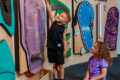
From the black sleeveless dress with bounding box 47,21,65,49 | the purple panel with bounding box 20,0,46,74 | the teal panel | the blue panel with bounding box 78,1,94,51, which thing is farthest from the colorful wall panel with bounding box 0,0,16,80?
the blue panel with bounding box 78,1,94,51

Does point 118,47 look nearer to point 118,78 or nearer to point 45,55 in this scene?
point 118,78

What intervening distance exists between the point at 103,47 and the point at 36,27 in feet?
3.56

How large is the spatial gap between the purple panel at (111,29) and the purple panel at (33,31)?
294 centimetres

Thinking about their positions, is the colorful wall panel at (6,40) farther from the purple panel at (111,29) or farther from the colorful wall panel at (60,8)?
the purple panel at (111,29)

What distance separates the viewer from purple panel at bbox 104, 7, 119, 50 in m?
5.07

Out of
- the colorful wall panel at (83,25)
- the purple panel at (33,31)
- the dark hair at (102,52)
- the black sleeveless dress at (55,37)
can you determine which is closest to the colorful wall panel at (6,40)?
the purple panel at (33,31)

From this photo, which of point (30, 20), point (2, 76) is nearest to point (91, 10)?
point (30, 20)

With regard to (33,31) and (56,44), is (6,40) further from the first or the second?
(56,44)

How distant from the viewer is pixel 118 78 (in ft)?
9.07

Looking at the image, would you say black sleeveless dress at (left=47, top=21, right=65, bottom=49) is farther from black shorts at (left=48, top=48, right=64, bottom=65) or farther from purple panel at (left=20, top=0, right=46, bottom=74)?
purple panel at (left=20, top=0, right=46, bottom=74)

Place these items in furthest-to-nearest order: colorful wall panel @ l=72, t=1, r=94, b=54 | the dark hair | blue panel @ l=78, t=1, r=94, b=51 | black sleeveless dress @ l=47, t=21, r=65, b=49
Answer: blue panel @ l=78, t=1, r=94, b=51
colorful wall panel @ l=72, t=1, r=94, b=54
black sleeveless dress @ l=47, t=21, r=65, b=49
the dark hair

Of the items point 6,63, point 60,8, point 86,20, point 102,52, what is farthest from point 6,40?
point 86,20

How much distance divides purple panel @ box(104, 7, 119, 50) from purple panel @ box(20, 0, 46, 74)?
9.65 ft

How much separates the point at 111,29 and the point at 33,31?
3516 millimetres
